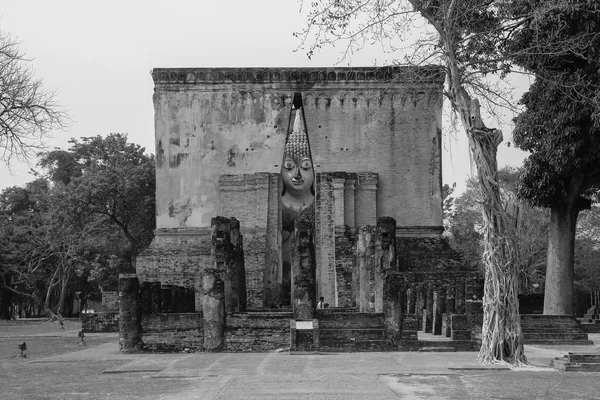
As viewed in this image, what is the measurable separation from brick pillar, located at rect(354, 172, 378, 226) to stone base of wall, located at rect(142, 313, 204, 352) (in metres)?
12.0

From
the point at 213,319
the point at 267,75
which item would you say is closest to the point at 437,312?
the point at 213,319

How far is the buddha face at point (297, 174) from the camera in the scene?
95.9ft

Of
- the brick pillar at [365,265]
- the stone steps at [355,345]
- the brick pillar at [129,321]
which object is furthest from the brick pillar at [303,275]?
the brick pillar at [365,265]

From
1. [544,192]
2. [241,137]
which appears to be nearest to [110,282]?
[241,137]

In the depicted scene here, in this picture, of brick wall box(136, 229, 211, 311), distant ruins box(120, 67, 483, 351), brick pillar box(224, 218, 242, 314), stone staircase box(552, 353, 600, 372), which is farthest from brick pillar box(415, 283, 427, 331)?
stone staircase box(552, 353, 600, 372)

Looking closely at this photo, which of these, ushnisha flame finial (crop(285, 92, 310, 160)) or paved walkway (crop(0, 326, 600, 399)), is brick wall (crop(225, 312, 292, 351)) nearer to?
paved walkway (crop(0, 326, 600, 399))

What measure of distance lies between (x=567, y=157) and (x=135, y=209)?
21.3 metres

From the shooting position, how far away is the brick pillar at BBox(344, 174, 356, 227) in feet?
93.8

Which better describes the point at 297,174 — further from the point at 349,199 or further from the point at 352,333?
the point at 352,333

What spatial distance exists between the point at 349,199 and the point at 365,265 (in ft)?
17.9

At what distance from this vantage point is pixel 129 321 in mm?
17359

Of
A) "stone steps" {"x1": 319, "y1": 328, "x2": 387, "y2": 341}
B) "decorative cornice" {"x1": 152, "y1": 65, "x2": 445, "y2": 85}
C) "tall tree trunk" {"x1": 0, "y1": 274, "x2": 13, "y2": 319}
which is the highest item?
"decorative cornice" {"x1": 152, "y1": 65, "x2": 445, "y2": 85}

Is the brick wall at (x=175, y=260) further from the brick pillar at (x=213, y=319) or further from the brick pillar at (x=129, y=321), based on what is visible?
the brick pillar at (x=213, y=319)

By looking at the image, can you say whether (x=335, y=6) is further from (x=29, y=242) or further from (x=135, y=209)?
(x=29, y=242)
